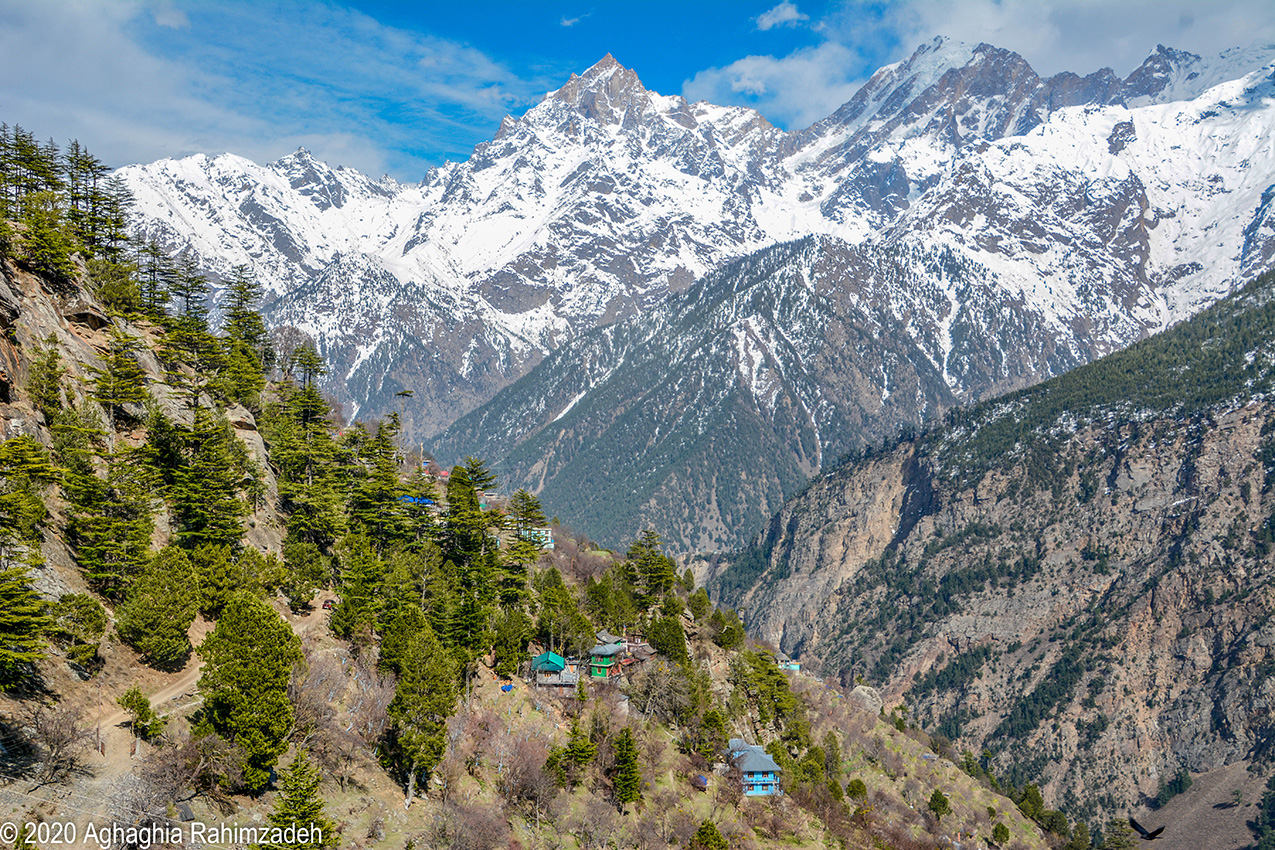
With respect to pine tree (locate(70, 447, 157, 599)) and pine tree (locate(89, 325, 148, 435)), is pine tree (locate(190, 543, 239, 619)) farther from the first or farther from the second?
pine tree (locate(89, 325, 148, 435))

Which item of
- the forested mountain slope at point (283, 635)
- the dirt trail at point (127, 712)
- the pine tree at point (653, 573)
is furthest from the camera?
the pine tree at point (653, 573)

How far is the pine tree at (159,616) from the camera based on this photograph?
61.0m

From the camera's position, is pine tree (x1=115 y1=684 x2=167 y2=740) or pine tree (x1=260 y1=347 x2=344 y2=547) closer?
pine tree (x1=115 y1=684 x2=167 y2=740)

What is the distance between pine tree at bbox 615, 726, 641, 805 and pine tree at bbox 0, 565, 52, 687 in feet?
160

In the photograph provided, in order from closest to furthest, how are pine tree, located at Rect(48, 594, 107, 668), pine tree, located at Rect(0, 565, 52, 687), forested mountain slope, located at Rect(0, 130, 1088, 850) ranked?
pine tree, located at Rect(0, 565, 52, 687), forested mountain slope, located at Rect(0, 130, 1088, 850), pine tree, located at Rect(48, 594, 107, 668)

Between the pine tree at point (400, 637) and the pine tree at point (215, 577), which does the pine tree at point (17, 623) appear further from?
Answer: the pine tree at point (400, 637)

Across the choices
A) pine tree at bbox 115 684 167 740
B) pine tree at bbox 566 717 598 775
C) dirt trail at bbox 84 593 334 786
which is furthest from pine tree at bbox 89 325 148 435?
pine tree at bbox 566 717 598 775

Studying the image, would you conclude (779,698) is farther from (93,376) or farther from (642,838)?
(93,376)

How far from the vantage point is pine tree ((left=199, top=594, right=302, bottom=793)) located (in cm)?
5678

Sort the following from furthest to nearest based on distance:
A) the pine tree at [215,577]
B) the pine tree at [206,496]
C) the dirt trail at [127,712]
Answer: the pine tree at [206,496], the pine tree at [215,577], the dirt trail at [127,712]

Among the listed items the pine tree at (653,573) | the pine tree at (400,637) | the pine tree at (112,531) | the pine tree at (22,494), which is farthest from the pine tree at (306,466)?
the pine tree at (653,573)

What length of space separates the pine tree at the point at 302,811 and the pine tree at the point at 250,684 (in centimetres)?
266

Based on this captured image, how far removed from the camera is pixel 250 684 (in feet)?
189

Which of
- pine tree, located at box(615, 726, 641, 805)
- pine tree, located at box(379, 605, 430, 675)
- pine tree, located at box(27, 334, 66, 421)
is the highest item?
pine tree, located at box(27, 334, 66, 421)
